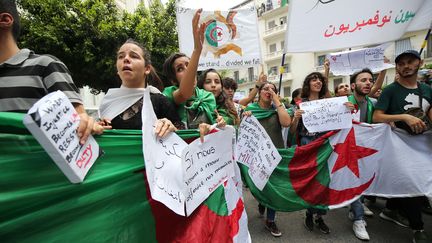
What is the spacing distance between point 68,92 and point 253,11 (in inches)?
150

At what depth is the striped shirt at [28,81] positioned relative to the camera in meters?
1.15

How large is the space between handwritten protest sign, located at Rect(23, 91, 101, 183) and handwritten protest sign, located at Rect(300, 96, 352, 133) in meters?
2.43

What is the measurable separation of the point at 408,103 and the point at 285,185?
4.76 ft

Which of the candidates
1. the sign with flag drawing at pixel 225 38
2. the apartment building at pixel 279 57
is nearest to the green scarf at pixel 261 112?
the sign with flag drawing at pixel 225 38

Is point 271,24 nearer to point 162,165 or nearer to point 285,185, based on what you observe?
point 285,185

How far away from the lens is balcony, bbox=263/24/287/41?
3072cm

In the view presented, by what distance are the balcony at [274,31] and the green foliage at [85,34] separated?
979 inches

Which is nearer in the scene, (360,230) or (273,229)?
(360,230)

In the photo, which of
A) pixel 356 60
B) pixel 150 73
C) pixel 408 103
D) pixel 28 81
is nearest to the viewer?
pixel 28 81

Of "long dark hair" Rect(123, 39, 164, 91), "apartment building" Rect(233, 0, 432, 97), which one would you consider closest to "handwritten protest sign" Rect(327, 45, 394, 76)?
"long dark hair" Rect(123, 39, 164, 91)

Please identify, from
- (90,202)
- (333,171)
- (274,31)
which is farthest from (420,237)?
(274,31)

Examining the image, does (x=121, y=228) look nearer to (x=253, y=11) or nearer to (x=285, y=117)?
(x=285, y=117)

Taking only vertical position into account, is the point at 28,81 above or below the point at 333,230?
above

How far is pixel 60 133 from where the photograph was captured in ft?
2.67
